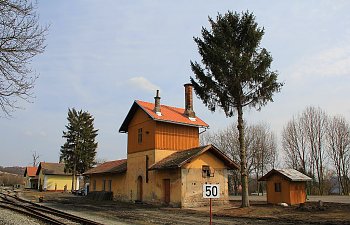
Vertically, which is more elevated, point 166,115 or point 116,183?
point 166,115

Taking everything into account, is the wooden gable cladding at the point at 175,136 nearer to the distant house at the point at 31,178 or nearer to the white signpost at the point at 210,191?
the white signpost at the point at 210,191

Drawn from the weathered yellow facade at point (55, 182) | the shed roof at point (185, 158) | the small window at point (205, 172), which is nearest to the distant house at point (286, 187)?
the shed roof at point (185, 158)

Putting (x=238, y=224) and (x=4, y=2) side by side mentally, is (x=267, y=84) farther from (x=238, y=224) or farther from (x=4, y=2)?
(x=4, y=2)

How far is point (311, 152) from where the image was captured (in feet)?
152

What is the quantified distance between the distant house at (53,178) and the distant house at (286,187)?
4516cm

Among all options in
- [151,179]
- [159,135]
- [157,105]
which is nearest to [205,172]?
[151,179]

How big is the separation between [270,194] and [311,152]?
24.5m

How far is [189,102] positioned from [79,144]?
92.4 feet

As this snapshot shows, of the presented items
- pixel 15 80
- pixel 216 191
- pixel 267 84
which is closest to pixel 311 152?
pixel 267 84

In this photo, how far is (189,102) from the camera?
1196 inches

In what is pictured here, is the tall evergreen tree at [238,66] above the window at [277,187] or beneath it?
above

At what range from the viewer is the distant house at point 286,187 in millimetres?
23344

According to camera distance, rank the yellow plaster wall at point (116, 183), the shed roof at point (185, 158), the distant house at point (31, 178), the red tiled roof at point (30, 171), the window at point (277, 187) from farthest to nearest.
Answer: the red tiled roof at point (30, 171), the distant house at point (31, 178), the yellow plaster wall at point (116, 183), the window at point (277, 187), the shed roof at point (185, 158)

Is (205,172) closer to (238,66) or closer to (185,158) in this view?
(185,158)
